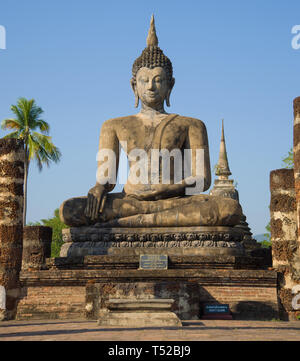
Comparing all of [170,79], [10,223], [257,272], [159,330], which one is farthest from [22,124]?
[159,330]

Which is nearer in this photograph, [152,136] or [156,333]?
[156,333]

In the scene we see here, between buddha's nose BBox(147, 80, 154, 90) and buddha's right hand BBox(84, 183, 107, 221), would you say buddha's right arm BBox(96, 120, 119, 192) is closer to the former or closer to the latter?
buddha's right hand BBox(84, 183, 107, 221)

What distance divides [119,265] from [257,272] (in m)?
2.87

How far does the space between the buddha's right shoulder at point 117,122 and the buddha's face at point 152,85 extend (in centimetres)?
64

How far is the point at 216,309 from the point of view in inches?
440

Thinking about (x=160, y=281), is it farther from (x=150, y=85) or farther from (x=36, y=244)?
(x=36, y=244)

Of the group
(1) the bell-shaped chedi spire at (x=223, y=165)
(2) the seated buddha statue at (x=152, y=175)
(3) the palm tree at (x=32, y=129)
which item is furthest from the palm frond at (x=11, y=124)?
(2) the seated buddha statue at (x=152, y=175)

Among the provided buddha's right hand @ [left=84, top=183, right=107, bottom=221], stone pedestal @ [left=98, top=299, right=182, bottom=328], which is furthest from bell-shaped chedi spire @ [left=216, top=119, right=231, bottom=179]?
stone pedestal @ [left=98, top=299, right=182, bottom=328]

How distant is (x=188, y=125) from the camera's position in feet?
50.5

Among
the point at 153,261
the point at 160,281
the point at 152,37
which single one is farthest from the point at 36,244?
the point at 160,281

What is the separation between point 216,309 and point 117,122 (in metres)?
6.22

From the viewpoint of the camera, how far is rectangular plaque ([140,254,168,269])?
1221 centimetres

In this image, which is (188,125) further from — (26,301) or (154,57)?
(26,301)
